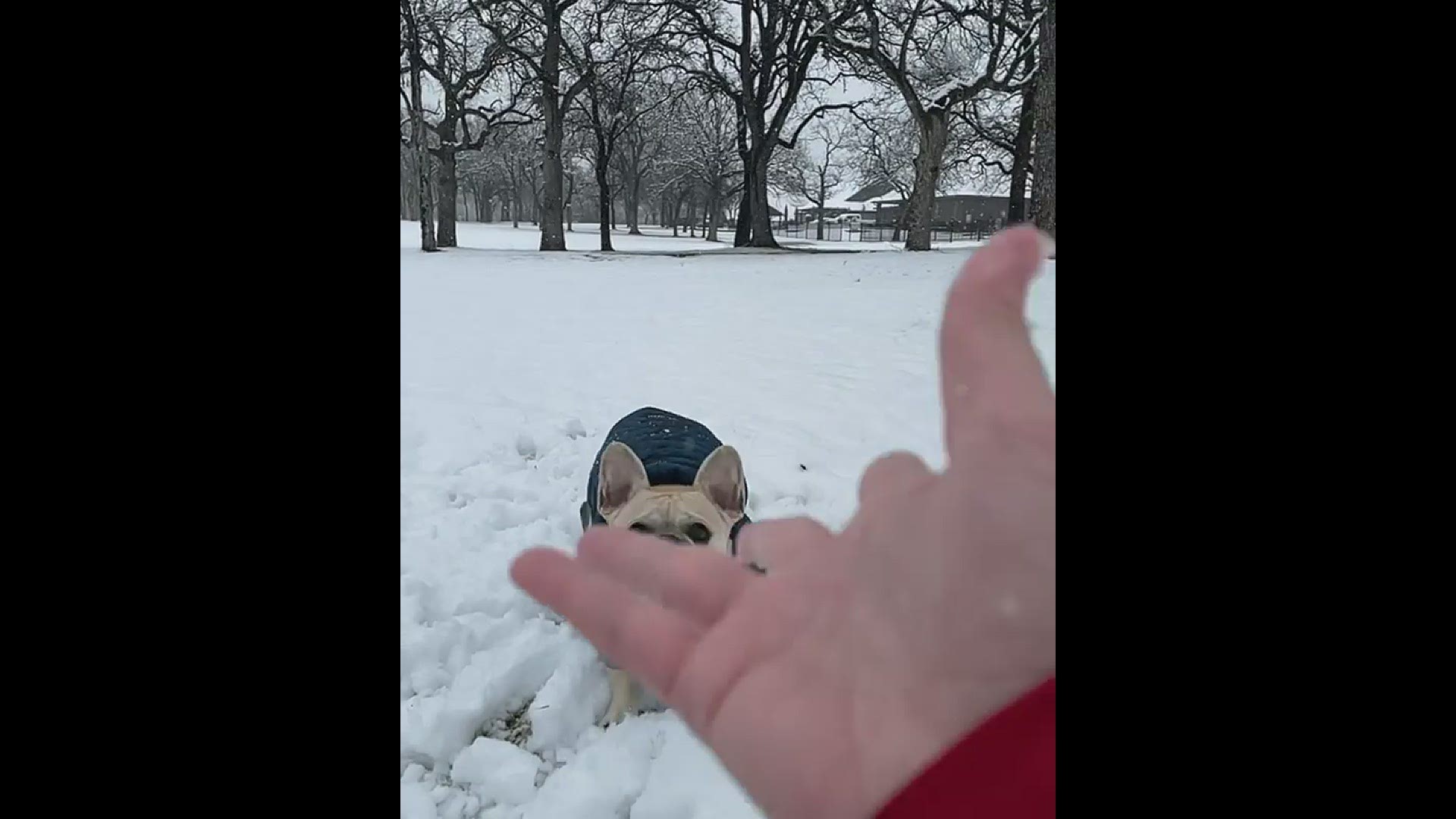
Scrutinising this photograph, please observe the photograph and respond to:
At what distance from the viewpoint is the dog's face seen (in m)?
1.71

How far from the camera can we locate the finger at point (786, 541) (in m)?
0.70

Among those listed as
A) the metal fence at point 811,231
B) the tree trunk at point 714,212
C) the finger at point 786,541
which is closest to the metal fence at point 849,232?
the metal fence at point 811,231

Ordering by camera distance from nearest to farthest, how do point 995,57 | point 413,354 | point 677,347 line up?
point 413,354, point 677,347, point 995,57

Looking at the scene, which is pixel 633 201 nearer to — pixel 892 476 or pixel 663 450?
pixel 663 450

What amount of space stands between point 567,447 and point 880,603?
10.0ft

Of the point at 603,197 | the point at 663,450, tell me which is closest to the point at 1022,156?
the point at 603,197

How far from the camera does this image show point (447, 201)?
15.6m

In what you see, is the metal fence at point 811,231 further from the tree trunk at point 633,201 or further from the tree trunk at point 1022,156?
the tree trunk at point 1022,156

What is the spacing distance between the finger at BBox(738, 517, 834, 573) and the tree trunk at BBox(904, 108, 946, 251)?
11808mm

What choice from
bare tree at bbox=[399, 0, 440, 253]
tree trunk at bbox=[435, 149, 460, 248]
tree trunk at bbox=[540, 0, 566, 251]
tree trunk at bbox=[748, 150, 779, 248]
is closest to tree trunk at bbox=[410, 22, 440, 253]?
bare tree at bbox=[399, 0, 440, 253]
